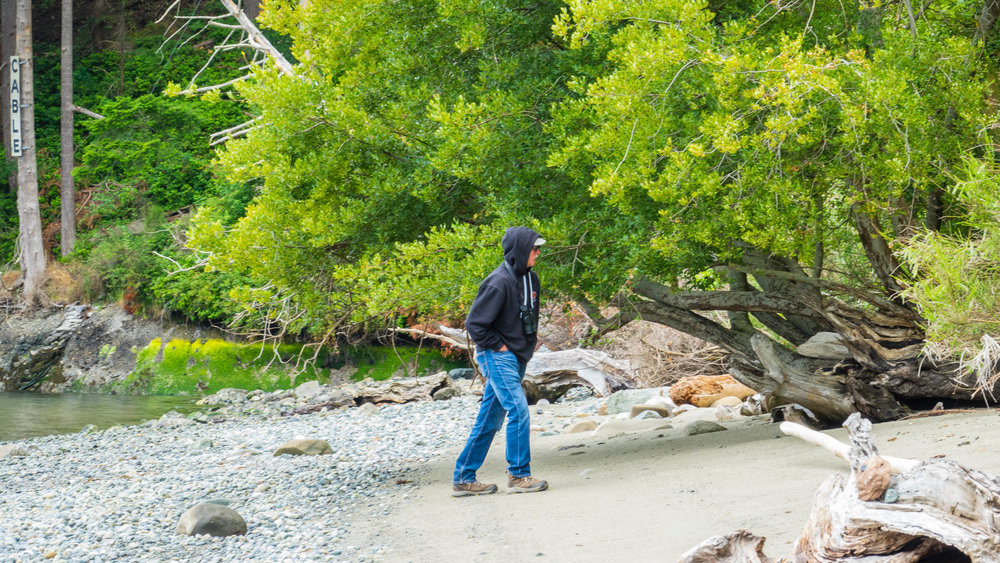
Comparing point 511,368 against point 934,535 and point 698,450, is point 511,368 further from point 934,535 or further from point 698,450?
point 934,535

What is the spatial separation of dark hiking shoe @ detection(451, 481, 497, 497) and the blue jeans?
0.13ft

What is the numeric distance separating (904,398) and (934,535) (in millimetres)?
4765

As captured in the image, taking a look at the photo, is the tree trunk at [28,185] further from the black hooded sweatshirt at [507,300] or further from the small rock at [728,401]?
the black hooded sweatshirt at [507,300]

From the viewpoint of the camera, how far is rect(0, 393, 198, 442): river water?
16.7 meters

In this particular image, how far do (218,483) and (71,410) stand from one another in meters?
12.4

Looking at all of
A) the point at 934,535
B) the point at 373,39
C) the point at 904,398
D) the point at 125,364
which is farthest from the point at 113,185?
the point at 934,535

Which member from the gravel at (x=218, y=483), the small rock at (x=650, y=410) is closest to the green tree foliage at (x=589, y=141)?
the gravel at (x=218, y=483)

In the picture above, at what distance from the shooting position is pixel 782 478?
5.97 metres

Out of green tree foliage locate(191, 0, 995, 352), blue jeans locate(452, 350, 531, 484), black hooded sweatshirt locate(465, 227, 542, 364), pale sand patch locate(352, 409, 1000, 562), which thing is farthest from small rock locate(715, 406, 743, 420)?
black hooded sweatshirt locate(465, 227, 542, 364)

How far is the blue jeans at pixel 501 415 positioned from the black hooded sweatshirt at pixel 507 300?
12 cm

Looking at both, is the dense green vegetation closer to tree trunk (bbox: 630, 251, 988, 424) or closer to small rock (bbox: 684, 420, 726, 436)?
tree trunk (bbox: 630, 251, 988, 424)

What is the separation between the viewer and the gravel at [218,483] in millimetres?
6352

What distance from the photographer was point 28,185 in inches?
1053

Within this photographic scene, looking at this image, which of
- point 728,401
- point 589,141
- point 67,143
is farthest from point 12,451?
point 67,143
